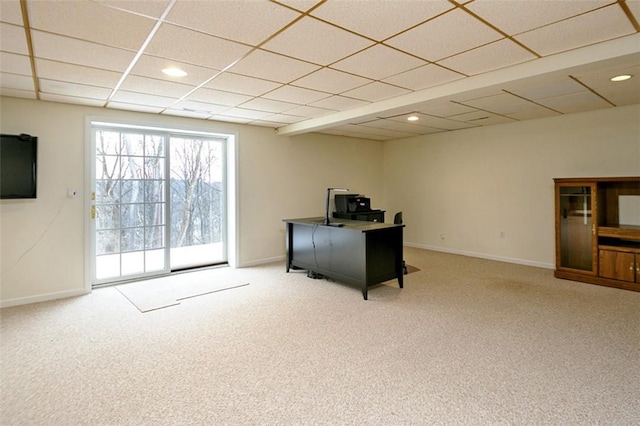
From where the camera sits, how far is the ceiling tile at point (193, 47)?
2425 millimetres

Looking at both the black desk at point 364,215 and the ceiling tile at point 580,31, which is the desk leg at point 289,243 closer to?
the black desk at point 364,215

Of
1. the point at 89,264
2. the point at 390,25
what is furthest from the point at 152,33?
the point at 89,264

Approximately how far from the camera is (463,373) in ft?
8.15

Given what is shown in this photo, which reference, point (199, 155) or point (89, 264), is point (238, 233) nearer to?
point (199, 155)

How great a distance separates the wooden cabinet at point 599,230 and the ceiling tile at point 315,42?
3954 millimetres

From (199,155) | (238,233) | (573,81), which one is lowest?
(238,233)

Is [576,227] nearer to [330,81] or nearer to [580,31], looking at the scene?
[580,31]

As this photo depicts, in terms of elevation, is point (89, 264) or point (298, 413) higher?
point (89, 264)

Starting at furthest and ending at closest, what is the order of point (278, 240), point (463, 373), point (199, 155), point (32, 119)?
point (278, 240) < point (199, 155) < point (32, 119) < point (463, 373)

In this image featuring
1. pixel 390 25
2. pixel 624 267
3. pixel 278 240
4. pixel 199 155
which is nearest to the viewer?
pixel 390 25

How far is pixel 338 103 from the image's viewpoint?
445cm

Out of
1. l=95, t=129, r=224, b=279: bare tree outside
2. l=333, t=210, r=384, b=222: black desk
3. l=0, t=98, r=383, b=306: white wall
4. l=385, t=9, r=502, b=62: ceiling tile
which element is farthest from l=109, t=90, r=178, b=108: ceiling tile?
l=333, t=210, r=384, b=222: black desk

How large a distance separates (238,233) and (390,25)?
428cm

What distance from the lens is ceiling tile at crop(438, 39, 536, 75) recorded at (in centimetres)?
271
